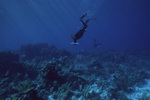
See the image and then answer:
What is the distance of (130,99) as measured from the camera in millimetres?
7027

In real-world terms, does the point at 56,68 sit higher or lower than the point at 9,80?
higher

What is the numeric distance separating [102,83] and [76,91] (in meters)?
2.24

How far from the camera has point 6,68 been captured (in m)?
10.1

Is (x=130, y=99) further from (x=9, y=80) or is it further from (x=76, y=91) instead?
(x=9, y=80)

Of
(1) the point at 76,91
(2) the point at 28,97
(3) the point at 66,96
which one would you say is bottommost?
(2) the point at 28,97

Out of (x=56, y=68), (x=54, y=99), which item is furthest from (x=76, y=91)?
(x=56, y=68)

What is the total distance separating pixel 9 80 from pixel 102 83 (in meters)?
7.51

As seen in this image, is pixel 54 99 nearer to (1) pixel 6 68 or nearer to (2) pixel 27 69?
(2) pixel 27 69

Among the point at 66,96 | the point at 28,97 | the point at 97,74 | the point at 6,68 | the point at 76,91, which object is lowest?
the point at 28,97

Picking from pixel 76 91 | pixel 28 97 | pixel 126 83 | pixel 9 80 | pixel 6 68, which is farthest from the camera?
pixel 6 68

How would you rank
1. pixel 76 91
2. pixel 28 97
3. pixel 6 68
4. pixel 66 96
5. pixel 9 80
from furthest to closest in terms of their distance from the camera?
1. pixel 6 68
2. pixel 9 80
3. pixel 76 91
4. pixel 66 96
5. pixel 28 97

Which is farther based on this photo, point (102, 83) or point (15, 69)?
point (15, 69)

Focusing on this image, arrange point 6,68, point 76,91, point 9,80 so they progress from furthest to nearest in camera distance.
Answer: point 6,68 → point 9,80 → point 76,91

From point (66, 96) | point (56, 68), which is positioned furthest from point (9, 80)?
point (66, 96)
